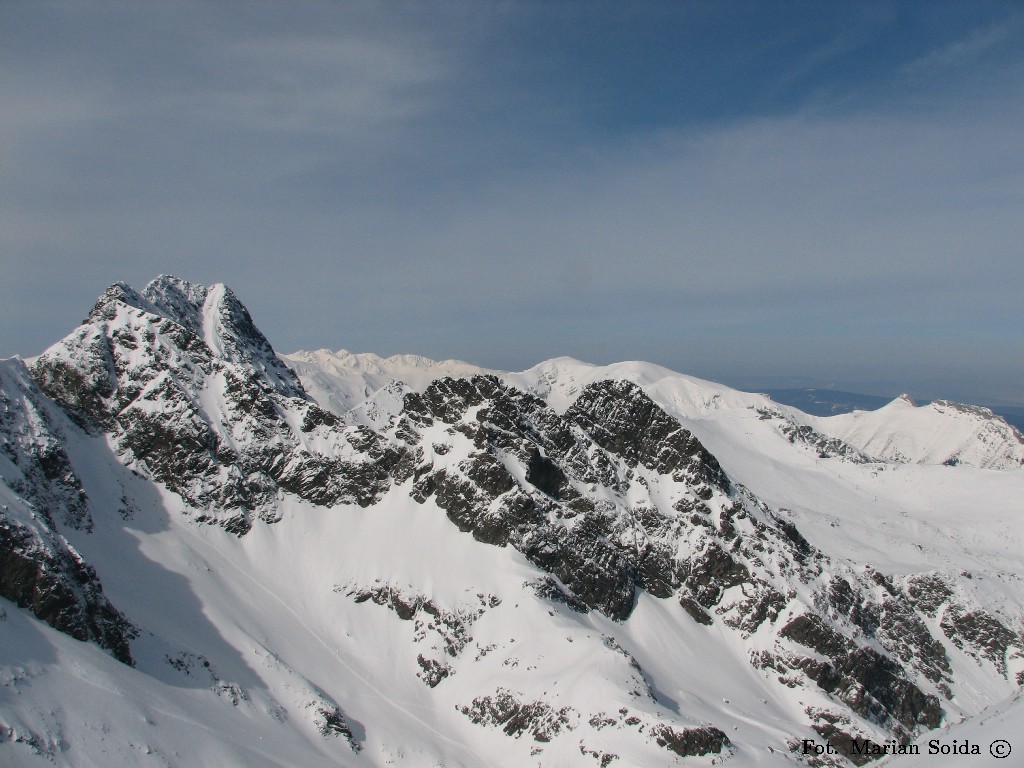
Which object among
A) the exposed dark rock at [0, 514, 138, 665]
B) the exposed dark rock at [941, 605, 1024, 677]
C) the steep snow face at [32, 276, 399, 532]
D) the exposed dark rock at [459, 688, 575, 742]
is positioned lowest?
the exposed dark rock at [941, 605, 1024, 677]

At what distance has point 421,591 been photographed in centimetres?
11175

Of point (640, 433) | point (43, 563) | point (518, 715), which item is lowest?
point (518, 715)

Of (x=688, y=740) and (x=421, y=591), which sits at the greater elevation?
(x=421, y=591)

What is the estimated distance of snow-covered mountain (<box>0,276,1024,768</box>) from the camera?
260 ft

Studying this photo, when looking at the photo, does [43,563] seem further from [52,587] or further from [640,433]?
[640,433]

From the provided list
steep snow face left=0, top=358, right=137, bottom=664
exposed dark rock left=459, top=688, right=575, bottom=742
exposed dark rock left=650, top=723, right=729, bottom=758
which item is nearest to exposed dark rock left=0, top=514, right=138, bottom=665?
steep snow face left=0, top=358, right=137, bottom=664

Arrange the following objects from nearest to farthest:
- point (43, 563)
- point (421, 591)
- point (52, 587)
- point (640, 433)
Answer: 1. point (52, 587)
2. point (43, 563)
3. point (421, 591)
4. point (640, 433)

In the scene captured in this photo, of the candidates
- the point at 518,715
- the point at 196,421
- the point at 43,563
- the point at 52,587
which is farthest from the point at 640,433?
the point at 43,563

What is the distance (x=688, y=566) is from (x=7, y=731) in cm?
10267

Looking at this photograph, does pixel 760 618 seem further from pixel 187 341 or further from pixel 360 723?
pixel 187 341

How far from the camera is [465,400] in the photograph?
138m

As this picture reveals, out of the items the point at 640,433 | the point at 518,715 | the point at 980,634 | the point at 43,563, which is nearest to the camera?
the point at 43,563

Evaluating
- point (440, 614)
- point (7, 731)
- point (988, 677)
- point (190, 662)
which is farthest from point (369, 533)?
point (988, 677)

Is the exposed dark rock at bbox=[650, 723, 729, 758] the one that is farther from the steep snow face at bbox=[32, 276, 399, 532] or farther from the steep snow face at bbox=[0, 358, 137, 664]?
the steep snow face at bbox=[32, 276, 399, 532]
